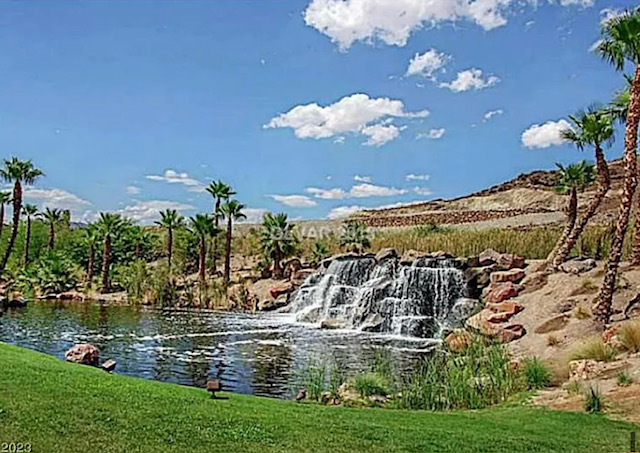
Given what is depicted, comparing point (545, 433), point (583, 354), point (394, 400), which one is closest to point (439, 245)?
point (583, 354)

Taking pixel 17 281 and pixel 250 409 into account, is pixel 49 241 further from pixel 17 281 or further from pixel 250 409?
pixel 250 409

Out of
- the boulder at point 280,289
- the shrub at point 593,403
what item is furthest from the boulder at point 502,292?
the shrub at point 593,403

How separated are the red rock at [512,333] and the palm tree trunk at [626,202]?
2.91m

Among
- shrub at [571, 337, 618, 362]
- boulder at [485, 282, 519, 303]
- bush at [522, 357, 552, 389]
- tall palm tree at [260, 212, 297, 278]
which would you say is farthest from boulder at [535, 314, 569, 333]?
tall palm tree at [260, 212, 297, 278]

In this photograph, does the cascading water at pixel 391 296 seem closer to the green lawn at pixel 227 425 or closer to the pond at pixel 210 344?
the pond at pixel 210 344

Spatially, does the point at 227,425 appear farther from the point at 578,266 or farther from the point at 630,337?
the point at 578,266

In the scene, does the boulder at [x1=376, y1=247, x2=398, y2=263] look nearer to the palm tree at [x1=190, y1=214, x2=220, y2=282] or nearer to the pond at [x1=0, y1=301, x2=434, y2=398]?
the pond at [x1=0, y1=301, x2=434, y2=398]

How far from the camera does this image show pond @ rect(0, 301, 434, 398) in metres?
16.8

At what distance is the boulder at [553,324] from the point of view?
19.4m

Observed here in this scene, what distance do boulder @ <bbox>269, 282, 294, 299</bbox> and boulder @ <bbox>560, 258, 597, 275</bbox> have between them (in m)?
17.0

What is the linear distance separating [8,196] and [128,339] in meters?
30.9

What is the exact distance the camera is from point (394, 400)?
11750 mm

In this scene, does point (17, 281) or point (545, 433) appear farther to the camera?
point (17, 281)

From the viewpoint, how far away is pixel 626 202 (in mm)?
17734
